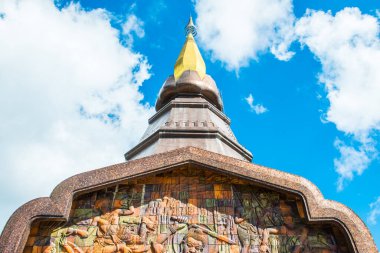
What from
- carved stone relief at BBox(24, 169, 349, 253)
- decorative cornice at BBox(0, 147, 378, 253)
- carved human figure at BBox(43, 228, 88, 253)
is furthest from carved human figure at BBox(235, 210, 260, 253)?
carved human figure at BBox(43, 228, 88, 253)

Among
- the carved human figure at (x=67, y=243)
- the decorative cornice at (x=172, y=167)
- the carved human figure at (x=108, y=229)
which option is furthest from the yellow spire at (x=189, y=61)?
the carved human figure at (x=67, y=243)

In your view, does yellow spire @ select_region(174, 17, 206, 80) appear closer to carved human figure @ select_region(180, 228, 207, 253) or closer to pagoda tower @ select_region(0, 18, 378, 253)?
pagoda tower @ select_region(0, 18, 378, 253)

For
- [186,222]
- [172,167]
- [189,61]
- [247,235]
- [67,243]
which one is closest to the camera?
Result: [67,243]

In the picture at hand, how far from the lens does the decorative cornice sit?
6379mm

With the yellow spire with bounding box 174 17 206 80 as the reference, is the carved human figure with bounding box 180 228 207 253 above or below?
below

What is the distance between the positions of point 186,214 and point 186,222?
0.15m

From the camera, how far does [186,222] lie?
679 centimetres

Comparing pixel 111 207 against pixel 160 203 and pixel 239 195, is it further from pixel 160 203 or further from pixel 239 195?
pixel 239 195

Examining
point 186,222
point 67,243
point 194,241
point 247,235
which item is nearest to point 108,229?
point 67,243

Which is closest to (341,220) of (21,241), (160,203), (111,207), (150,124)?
(160,203)

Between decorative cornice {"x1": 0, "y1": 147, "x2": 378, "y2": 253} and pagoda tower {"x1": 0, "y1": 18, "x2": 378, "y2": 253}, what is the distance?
16mm

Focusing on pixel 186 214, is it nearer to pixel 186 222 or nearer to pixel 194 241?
pixel 186 222

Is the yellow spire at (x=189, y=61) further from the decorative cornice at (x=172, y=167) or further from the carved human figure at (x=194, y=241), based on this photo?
the carved human figure at (x=194, y=241)

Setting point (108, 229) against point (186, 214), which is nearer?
point (108, 229)
